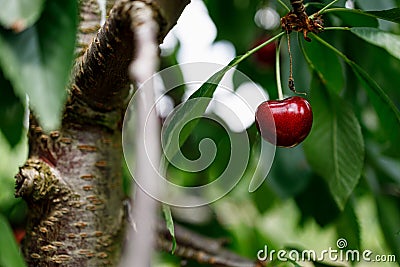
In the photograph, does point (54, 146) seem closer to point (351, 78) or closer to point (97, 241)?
point (97, 241)

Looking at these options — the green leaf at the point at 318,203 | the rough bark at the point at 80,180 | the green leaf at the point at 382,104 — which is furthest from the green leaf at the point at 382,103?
the green leaf at the point at 318,203

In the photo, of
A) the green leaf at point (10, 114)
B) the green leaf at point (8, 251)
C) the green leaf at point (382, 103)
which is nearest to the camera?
the green leaf at point (8, 251)

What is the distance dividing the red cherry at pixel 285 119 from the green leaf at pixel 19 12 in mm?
262

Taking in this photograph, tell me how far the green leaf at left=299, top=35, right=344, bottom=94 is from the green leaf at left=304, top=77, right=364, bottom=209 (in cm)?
2

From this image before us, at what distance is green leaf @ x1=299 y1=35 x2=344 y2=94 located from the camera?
815 mm

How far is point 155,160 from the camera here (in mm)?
225

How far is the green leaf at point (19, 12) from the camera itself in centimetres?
48

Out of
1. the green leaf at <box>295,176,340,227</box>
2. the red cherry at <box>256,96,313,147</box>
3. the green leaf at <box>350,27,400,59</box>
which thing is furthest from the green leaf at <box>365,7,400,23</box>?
the green leaf at <box>295,176,340,227</box>

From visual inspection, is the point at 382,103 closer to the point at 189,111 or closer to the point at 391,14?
the point at 391,14

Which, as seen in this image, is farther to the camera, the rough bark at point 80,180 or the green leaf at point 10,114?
the green leaf at point 10,114

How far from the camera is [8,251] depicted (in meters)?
0.43

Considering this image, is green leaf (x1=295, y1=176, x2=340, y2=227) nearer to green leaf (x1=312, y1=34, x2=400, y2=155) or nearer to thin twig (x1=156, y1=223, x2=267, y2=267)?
thin twig (x1=156, y1=223, x2=267, y2=267)

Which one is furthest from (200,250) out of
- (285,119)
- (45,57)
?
(45,57)

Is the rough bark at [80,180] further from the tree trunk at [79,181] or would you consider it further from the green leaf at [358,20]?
the green leaf at [358,20]
